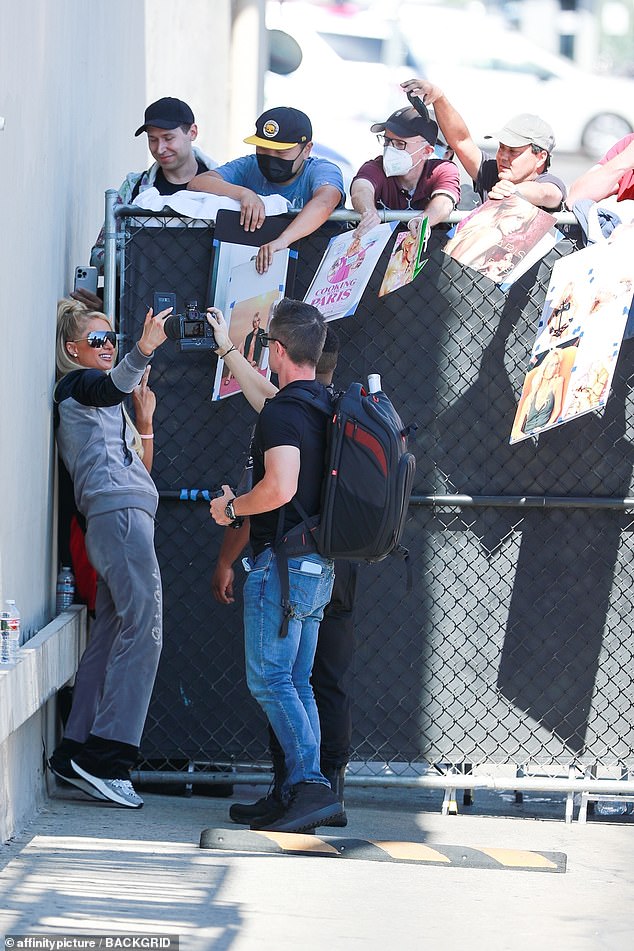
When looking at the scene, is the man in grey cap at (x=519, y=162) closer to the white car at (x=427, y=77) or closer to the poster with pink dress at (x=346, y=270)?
the poster with pink dress at (x=346, y=270)

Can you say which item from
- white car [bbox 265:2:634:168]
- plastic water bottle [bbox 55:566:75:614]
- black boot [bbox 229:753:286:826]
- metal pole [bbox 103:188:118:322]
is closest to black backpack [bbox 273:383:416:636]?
black boot [bbox 229:753:286:826]

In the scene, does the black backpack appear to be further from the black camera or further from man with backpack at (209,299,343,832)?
the black camera

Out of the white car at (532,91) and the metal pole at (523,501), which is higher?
the white car at (532,91)

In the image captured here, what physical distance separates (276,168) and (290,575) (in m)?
2.06

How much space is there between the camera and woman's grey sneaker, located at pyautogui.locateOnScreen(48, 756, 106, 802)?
552cm

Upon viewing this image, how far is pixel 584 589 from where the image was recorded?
19.7ft

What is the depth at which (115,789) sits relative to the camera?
5.57 meters

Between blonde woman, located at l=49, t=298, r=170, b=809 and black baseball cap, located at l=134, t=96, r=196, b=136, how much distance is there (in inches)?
39.6

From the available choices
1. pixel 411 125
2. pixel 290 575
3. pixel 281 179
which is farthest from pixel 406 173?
pixel 290 575

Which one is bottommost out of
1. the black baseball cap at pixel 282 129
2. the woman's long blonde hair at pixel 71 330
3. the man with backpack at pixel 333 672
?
the man with backpack at pixel 333 672

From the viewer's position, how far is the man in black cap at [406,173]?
6012 millimetres

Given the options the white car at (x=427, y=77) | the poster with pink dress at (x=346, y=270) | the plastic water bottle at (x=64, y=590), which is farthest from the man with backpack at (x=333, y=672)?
the white car at (x=427, y=77)

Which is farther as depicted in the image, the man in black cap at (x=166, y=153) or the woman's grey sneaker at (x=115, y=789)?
the man in black cap at (x=166, y=153)

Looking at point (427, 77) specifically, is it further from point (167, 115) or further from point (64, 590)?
point (64, 590)
